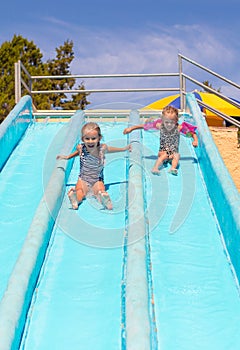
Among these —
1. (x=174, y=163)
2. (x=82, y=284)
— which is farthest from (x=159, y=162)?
(x=82, y=284)

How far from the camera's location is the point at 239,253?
3.78m

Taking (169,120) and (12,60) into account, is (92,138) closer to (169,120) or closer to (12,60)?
(169,120)

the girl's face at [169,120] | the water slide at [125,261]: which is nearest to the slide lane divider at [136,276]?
the water slide at [125,261]

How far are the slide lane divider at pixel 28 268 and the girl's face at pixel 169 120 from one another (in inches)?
57.0

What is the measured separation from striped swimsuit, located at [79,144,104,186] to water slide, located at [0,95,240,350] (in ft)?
0.57

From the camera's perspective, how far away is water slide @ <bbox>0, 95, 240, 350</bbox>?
10.4 ft

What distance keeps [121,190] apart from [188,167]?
102 centimetres

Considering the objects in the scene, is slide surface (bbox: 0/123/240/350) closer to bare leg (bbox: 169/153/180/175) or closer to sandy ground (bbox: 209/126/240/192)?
bare leg (bbox: 169/153/180/175)

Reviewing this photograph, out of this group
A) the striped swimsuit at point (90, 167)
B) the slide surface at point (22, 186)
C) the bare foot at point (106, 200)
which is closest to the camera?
the slide surface at point (22, 186)

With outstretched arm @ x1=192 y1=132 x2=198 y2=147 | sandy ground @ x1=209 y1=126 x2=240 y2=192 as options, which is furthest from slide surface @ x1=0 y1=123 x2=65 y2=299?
sandy ground @ x1=209 y1=126 x2=240 y2=192

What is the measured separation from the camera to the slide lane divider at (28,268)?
3.06 m

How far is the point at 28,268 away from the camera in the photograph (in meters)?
3.58

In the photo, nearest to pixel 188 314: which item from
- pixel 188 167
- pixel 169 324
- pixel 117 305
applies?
pixel 169 324

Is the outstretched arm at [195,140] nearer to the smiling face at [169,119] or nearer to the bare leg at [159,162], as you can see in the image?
the smiling face at [169,119]
